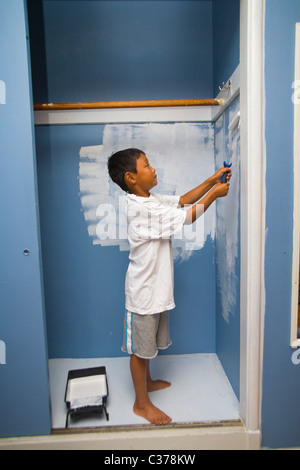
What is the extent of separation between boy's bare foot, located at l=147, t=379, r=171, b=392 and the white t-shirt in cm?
46

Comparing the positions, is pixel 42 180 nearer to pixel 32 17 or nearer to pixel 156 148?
pixel 156 148

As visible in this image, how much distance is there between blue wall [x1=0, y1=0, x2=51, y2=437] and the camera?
→ 1101mm

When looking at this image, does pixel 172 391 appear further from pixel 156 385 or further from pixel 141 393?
pixel 141 393

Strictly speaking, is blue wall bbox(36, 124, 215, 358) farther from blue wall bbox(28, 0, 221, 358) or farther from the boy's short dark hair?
the boy's short dark hair

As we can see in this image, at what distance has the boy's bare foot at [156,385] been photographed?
1.50 meters

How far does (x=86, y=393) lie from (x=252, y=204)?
1.11 m

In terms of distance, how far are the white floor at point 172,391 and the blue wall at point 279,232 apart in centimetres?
20

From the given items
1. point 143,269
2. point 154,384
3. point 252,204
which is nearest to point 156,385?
point 154,384

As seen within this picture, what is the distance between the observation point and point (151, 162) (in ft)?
5.54

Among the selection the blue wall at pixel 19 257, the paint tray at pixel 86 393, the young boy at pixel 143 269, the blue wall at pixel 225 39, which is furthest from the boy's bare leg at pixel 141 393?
the blue wall at pixel 225 39

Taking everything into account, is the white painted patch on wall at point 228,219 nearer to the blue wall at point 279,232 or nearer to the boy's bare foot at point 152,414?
the blue wall at point 279,232

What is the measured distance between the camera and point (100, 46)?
1.64m

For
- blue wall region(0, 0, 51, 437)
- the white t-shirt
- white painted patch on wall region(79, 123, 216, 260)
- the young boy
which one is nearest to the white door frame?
the young boy
